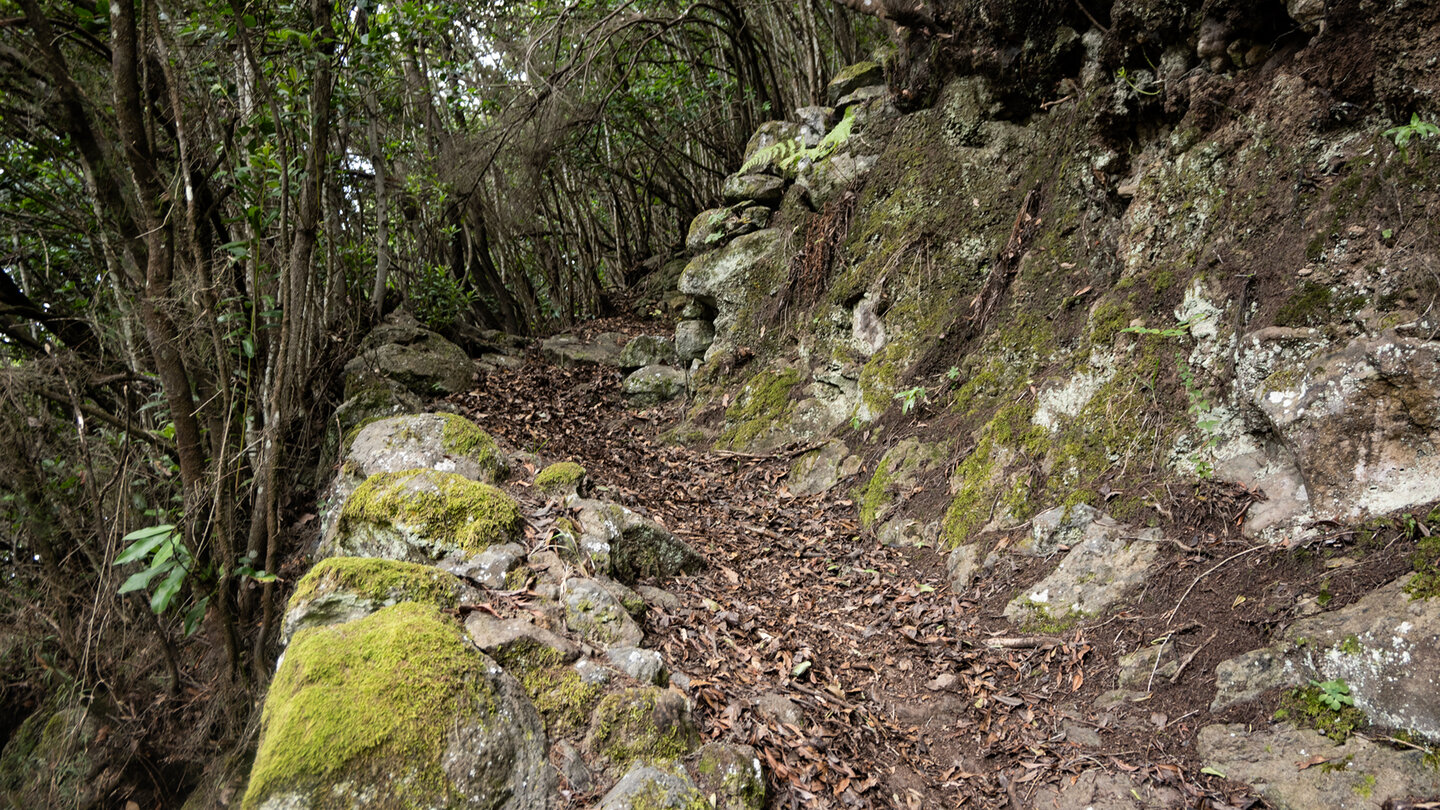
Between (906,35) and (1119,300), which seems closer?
(1119,300)

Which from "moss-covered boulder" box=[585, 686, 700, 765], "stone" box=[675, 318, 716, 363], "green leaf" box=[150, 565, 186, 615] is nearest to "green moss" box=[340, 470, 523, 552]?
"green leaf" box=[150, 565, 186, 615]

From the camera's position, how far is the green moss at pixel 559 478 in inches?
183

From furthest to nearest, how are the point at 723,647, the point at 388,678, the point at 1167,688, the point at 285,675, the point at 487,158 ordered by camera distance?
the point at 487,158 → the point at 723,647 → the point at 1167,688 → the point at 285,675 → the point at 388,678

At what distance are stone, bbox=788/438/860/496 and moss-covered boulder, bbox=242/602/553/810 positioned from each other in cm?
396

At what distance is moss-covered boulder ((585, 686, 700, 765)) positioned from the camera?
2635 mm

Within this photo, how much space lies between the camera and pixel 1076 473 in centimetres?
447

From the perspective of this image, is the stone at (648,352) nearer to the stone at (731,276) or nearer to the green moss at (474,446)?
the stone at (731,276)

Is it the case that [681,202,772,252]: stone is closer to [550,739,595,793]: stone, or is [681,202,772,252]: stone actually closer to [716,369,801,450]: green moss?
[716,369,801,450]: green moss

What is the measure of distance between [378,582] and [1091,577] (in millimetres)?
3737

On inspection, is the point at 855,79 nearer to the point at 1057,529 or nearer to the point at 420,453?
the point at 1057,529

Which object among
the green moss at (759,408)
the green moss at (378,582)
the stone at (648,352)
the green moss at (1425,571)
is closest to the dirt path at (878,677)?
the green moss at (1425,571)

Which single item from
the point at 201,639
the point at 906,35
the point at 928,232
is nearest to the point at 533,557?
the point at 201,639

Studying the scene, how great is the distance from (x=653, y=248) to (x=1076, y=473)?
10696mm

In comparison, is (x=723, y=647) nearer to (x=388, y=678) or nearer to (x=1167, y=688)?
(x=388, y=678)
